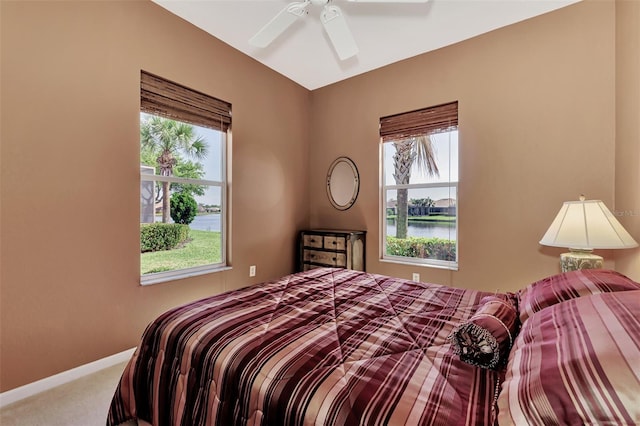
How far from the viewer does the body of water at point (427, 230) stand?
3145 millimetres

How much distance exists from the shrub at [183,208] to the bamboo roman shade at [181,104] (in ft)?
2.41

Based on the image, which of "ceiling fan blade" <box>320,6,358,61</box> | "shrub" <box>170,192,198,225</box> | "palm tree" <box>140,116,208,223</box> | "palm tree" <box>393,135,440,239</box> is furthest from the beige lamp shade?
"palm tree" <box>140,116,208,223</box>

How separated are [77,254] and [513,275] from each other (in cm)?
370

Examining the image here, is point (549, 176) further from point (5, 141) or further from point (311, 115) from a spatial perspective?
point (5, 141)

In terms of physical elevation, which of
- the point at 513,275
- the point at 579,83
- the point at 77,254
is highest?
the point at 579,83

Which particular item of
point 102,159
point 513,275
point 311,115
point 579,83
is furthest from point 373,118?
point 102,159

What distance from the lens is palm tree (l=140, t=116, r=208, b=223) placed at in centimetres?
254

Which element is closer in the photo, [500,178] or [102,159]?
[102,159]

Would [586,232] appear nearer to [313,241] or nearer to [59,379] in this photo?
[313,241]

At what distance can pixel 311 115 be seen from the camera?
4.22 metres

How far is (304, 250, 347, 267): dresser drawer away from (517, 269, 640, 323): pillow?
7.03ft

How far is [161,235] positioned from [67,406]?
4.34 feet

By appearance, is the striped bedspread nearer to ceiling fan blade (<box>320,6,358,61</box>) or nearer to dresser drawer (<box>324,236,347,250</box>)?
dresser drawer (<box>324,236,347,250</box>)

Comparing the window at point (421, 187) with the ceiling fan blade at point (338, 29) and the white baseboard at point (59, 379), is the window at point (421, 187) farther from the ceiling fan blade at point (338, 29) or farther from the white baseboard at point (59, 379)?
the white baseboard at point (59, 379)
